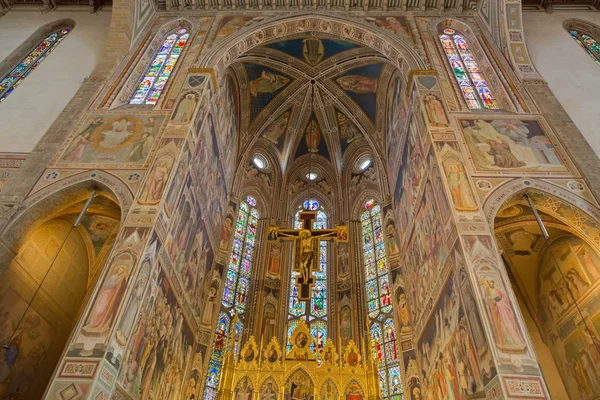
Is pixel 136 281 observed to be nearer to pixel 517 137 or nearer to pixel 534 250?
pixel 517 137

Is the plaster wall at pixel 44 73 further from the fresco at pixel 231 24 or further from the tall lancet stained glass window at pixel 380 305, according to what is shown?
the tall lancet stained glass window at pixel 380 305

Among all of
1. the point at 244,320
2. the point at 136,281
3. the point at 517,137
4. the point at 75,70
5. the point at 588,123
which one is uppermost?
the point at 75,70

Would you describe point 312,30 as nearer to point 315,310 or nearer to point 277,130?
point 277,130

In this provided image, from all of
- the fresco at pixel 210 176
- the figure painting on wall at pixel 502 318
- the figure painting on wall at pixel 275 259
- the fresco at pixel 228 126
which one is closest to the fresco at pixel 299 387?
the figure painting on wall at pixel 502 318

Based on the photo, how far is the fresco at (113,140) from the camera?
10.2m

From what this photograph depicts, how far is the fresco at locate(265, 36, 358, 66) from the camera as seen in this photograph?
16109 mm

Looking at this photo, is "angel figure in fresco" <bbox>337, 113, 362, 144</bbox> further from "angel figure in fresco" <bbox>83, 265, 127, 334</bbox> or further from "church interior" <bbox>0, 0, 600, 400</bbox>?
"angel figure in fresco" <bbox>83, 265, 127, 334</bbox>

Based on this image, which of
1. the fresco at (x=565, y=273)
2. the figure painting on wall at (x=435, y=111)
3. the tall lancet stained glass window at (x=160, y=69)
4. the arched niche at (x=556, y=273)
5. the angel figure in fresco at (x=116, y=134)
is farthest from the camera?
the tall lancet stained glass window at (x=160, y=69)

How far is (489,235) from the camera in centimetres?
833

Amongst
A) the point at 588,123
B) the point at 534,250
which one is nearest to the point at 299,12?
the point at 588,123

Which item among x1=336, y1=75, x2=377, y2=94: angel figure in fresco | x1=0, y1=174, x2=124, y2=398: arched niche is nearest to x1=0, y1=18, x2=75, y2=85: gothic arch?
x1=0, y1=174, x2=124, y2=398: arched niche

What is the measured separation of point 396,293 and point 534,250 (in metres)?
4.18

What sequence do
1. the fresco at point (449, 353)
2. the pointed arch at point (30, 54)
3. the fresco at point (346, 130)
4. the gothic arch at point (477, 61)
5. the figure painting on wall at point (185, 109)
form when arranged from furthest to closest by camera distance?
the fresco at point (346, 130)
the pointed arch at point (30, 54)
the gothic arch at point (477, 61)
the figure painting on wall at point (185, 109)
the fresco at point (449, 353)

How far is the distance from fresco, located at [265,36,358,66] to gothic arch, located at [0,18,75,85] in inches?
304
